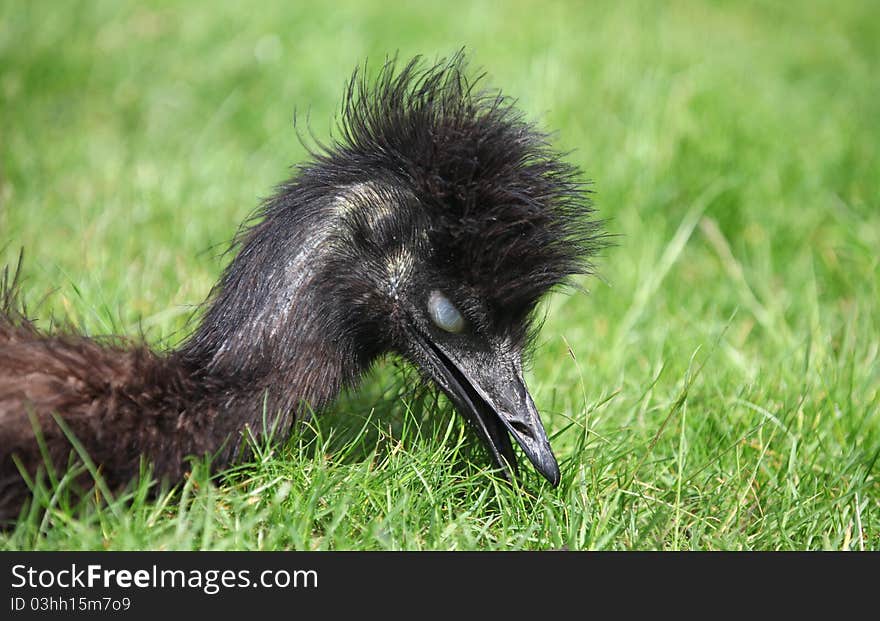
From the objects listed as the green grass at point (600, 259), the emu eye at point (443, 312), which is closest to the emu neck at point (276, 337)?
the green grass at point (600, 259)

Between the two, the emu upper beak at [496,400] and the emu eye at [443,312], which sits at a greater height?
the emu eye at [443,312]

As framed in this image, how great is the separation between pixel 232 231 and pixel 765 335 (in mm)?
2968

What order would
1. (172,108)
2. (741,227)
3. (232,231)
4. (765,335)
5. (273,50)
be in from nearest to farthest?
(765,335)
(232,231)
(741,227)
(172,108)
(273,50)

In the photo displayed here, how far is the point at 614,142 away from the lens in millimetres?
7219

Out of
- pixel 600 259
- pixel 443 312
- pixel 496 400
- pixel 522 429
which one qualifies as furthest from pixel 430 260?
pixel 600 259

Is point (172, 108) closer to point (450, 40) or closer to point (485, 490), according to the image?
point (450, 40)

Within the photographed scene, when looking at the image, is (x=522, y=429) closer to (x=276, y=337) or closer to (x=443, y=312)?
(x=443, y=312)

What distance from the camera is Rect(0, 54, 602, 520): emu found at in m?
3.57

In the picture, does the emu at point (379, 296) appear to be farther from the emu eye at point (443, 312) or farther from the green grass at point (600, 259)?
the green grass at point (600, 259)

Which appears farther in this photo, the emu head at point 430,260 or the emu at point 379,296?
the emu head at point 430,260

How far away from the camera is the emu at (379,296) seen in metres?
3.57

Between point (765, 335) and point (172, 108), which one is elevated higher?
point (172, 108)
